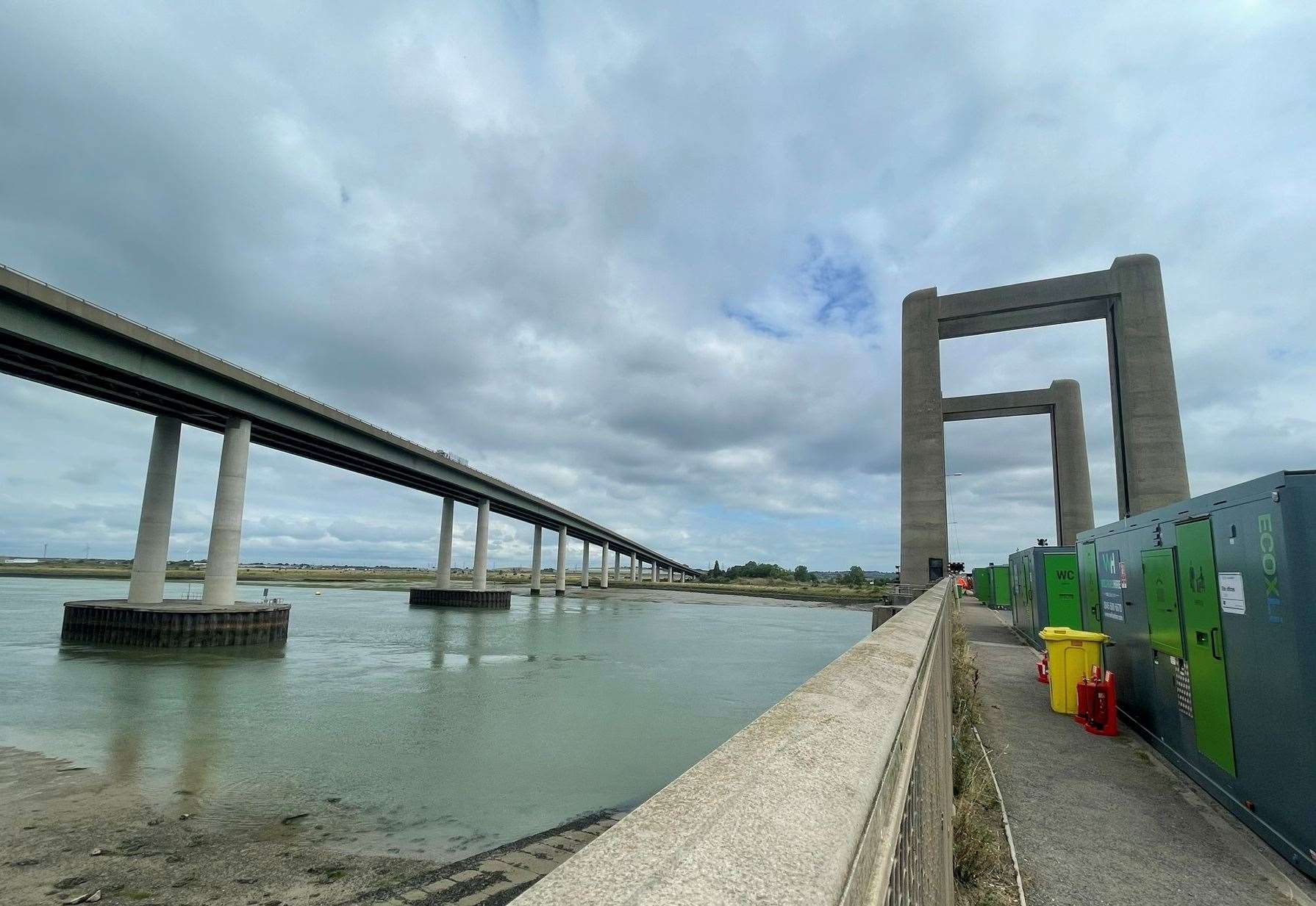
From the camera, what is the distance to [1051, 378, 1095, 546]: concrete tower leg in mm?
40938

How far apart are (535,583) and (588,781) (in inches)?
3113

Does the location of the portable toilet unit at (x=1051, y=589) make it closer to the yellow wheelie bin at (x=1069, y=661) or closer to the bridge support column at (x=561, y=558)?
the yellow wheelie bin at (x=1069, y=661)

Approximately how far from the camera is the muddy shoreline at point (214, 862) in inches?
243

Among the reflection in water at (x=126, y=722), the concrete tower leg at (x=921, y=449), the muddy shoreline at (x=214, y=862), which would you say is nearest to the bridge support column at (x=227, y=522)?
the reflection in water at (x=126, y=722)

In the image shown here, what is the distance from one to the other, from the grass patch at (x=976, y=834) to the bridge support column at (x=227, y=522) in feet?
103

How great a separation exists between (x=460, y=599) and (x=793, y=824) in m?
60.8

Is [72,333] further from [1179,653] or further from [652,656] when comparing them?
[1179,653]

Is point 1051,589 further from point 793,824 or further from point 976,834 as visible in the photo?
point 793,824

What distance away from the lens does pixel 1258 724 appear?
5.36 m

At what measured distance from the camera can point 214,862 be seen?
6.93m

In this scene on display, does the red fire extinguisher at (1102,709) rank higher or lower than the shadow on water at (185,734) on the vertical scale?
higher

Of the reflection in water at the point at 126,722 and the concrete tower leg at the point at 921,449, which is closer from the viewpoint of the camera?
the reflection in water at the point at 126,722

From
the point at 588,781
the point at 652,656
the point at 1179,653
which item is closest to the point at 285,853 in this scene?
the point at 588,781

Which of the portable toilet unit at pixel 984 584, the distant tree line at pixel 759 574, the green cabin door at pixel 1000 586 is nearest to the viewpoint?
A: the green cabin door at pixel 1000 586
